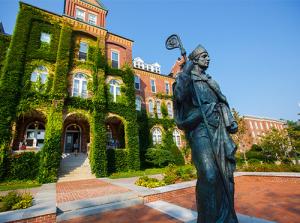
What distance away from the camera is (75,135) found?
20219 mm

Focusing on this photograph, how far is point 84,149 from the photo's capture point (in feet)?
64.5

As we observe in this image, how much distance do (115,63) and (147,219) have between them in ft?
63.1

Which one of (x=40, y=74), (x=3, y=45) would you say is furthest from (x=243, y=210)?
(x=3, y=45)

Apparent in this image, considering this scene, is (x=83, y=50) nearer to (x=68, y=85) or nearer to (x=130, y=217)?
(x=68, y=85)

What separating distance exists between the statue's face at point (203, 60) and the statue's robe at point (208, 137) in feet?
0.65

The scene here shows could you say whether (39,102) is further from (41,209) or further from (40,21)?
(41,209)

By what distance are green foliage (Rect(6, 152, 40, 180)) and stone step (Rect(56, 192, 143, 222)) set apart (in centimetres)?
957

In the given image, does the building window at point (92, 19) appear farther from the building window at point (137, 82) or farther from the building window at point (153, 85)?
the building window at point (153, 85)

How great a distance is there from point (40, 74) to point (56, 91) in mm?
2727

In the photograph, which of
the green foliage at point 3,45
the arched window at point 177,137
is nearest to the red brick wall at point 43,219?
the green foliage at point 3,45

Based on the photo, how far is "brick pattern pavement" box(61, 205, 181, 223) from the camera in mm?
5400

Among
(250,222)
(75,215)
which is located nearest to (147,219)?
(75,215)

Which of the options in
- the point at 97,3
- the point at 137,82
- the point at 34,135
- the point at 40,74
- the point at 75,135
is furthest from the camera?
the point at 137,82

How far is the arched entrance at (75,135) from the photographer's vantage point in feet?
64.4
